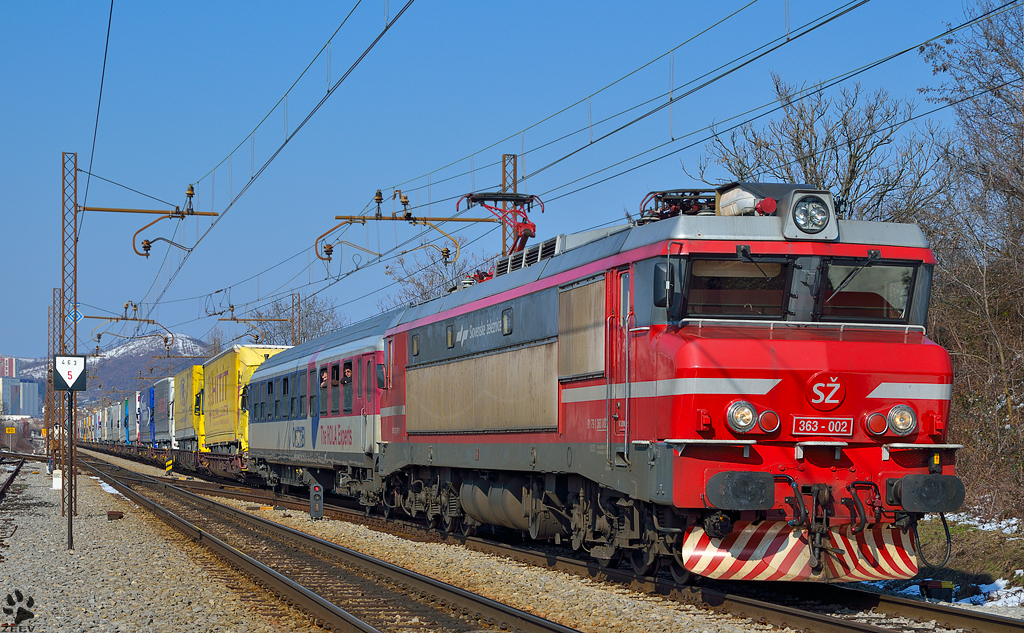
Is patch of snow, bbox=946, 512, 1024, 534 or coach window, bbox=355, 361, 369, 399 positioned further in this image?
coach window, bbox=355, 361, 369, 399

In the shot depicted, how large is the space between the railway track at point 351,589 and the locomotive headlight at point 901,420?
375cm

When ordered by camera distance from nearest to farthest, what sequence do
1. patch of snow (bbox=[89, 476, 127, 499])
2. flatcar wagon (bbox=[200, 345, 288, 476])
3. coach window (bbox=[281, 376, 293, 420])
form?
1. coach window (bbox=[281, 376, 293, 420])
2. patch of snow (bbox=[89, 476, 127, 499])
3. flatcar wagon (bbox=[200, 345, 288, 476])

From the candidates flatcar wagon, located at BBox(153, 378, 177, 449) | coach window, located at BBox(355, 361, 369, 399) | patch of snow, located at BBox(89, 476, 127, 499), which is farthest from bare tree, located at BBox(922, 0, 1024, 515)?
flatcar wagon, located at BBox(153, 378, 177, 449)

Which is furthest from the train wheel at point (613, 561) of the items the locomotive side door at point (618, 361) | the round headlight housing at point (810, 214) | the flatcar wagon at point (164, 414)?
the flatcar wagon at point (164, 414)

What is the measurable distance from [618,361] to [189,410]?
36.0 metres

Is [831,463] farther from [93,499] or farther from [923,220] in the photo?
[93,499]

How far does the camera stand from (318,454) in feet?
81.0

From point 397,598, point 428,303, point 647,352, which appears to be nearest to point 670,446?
point 647,352

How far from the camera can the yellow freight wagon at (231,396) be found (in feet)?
A: 113

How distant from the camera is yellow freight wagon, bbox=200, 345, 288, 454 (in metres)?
34.6

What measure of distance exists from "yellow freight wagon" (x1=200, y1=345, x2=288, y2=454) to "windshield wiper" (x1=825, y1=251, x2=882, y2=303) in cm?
2604

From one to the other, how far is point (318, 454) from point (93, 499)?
8.75 m

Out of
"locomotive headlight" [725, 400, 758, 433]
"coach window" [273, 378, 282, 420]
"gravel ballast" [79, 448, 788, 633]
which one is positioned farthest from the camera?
"coach window" [273, 378, 282, 420]

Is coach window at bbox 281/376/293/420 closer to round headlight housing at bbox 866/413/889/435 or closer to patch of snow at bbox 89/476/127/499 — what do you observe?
patch of snow at bbox 89/476/127/499
